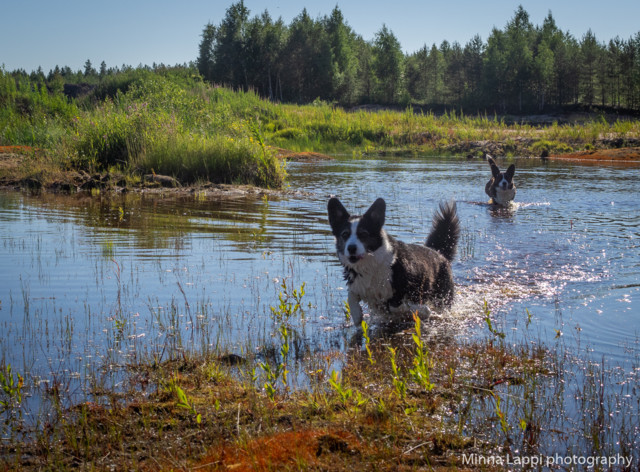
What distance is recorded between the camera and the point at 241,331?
18.3 ft

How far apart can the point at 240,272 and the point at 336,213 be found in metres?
2.15

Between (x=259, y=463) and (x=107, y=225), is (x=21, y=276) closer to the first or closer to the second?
(x=107, y=225)

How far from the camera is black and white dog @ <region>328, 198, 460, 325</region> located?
5793 mm

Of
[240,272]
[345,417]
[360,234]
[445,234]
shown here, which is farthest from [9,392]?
[445,234]

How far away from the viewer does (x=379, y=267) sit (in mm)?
5867

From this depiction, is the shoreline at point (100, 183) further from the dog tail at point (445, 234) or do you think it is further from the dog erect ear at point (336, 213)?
the dog erect ear at point (336, 213)

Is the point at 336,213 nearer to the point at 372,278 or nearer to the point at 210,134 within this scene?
the point at 372,278

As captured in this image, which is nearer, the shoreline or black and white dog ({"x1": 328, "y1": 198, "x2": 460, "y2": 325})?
black and white dog ({"x1": 328, "y1": 198, "x2": 460, "y2": 325})

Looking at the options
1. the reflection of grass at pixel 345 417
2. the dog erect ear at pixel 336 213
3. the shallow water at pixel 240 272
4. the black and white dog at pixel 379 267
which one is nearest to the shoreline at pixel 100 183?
the shallow water at pixel 240 272

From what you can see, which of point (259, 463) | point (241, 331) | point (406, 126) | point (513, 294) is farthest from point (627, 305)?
point (406, 126)

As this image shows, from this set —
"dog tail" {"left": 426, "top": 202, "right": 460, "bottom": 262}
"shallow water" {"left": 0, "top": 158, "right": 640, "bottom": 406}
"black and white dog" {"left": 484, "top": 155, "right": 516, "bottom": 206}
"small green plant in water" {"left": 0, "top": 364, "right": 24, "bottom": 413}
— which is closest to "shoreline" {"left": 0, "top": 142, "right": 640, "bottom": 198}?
"shallow water" {"left": 0, "top": 158, "right": 640, "bottom": 406}

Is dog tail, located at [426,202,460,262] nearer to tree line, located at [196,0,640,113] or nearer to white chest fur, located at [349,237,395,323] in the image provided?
white chest fur, located at [349,237,395,323]

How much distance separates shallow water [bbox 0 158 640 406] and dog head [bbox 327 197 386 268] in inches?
30.5

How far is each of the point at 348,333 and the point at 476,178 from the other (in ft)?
51.4
